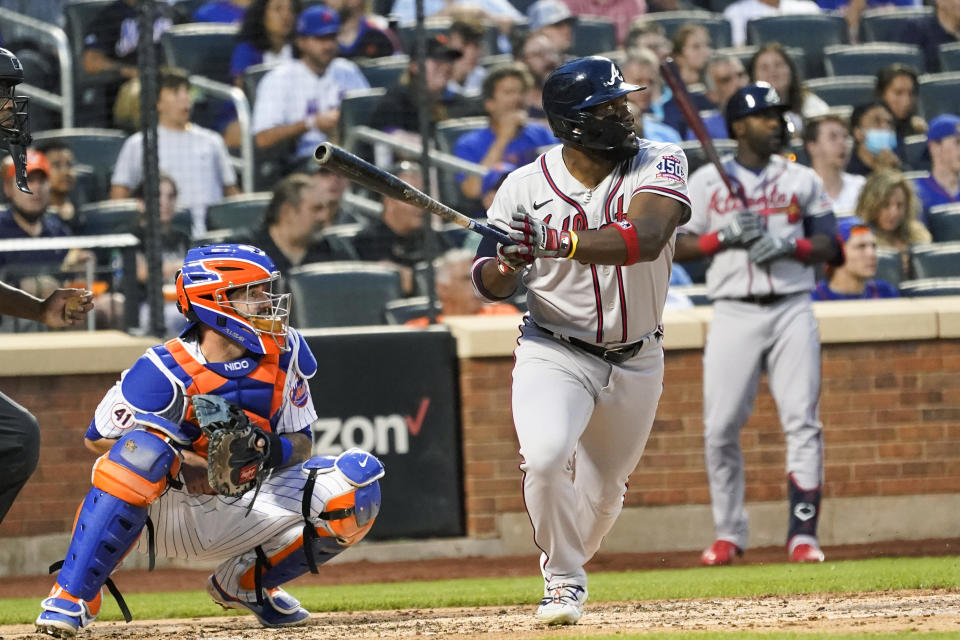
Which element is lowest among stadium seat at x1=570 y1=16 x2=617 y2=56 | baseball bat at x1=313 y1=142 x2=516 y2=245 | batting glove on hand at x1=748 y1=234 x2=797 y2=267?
batting glove on hand at x1=748 y1=234 x2=797 y2=267

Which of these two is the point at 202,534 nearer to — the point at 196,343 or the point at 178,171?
the point at 196,343

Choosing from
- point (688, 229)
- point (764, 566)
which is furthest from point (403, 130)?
→ point (764, 566)

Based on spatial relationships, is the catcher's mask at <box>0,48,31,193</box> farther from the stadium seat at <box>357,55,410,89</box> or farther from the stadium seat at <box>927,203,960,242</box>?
the stadium seat at <box>927,203,960,242</box>

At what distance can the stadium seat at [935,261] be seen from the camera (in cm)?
888

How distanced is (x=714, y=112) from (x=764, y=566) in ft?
13.8

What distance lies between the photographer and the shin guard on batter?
4453 mm

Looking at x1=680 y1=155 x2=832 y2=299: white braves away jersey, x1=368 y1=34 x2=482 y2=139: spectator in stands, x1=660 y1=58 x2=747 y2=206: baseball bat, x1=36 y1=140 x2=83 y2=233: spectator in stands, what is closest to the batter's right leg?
x1=680 y1=155 x2=832 y2=299: white braves away jersey

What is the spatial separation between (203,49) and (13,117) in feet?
19.2

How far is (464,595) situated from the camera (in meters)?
6.12

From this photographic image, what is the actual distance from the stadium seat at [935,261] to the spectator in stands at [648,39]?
2.48 meters

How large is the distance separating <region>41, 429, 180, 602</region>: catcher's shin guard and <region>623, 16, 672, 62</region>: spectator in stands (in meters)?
6.70

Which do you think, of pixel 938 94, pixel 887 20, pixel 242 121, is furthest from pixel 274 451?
pixel 887 20

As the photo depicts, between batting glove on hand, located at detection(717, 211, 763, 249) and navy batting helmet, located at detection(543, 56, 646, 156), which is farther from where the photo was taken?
batting glove on hand, located at detection(717, 211, 763, 249)

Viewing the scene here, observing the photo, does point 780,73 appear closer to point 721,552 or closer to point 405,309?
point 405,309
